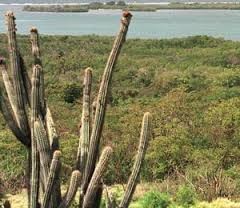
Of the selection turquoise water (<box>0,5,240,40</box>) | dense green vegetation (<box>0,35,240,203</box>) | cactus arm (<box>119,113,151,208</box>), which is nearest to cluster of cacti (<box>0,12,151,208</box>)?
cactus arm (<box>119,113,151,208</box>)

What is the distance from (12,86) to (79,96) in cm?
2442

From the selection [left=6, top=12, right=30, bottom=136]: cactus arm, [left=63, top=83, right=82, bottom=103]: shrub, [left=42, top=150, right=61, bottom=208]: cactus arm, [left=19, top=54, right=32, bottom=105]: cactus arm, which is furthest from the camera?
[left=63, top=83, right=82, bottom=103]: shrub

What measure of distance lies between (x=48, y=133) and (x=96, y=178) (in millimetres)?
723

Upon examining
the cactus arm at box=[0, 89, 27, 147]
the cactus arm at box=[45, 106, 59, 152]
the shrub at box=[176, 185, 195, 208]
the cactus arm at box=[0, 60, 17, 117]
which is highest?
the cactus arm at box=[0, 60, 17, 117]

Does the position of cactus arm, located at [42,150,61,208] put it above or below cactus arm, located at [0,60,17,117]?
below

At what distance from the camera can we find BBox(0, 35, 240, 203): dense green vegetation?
12965mm

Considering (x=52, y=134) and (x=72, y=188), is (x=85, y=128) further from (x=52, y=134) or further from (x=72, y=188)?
(x=72, y=188)

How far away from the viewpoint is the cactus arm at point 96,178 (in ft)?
17.7

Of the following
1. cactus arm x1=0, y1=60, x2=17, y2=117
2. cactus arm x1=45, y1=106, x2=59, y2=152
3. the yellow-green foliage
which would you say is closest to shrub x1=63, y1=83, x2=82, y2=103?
the yellow-green foliage

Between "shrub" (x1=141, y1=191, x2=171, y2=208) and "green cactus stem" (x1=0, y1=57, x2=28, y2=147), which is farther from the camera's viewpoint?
"shrub" (x1=141, y1=191, x2=171, y2=208)

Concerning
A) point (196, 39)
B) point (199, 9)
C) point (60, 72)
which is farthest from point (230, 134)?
point (199, 9)

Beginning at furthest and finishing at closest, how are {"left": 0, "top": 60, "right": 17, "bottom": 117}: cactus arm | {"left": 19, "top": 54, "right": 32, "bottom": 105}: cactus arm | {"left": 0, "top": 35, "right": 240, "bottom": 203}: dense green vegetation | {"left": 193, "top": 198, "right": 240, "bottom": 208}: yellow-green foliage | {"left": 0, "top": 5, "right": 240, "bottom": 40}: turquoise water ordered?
{"left": 0, "top": 5, "right": 240, "bottom": 40}: turquoise water < {"left": 0, "top": 35, "right": 240, "bottom": 203}: dense green vegetation < {"left": 193, "top": 198, "right": 240, "bottom": 208}: yellow-green foliage < {"left": 19, "top": 54, "right": 32, "bottom": 105}: cactus arm < {"left": 0, "top": 60, "right": 17, "bottom": 117}: cactus arm

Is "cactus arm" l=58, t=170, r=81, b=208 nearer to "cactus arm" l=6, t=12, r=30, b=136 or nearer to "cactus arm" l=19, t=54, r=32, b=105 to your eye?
"cactus arm" l=6, t=12, r=30, b=136

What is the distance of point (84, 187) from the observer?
5.80 meters
